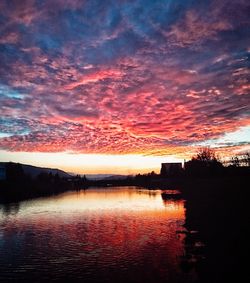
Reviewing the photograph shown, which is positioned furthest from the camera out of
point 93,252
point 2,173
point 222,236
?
point 2,173

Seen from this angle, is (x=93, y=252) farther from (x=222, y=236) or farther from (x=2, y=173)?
(x=2, y=173)

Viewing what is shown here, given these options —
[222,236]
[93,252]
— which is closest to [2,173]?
[93,252]

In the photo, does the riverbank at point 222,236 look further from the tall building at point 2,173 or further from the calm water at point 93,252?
the tall building at point 2,173

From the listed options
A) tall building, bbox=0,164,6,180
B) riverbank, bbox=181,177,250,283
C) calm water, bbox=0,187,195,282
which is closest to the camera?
riverbank, bbox=181,177,250,283

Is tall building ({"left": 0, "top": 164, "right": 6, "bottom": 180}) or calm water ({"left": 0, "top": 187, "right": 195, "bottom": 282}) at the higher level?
tall building ({"left": 0, "top": 164, "right": 6, "bottom": 180})

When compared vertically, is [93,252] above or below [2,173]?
below

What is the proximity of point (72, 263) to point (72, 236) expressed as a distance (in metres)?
11.5

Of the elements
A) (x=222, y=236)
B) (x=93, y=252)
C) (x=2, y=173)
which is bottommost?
(x=93, y=252)

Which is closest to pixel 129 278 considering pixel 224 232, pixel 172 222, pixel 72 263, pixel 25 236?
pixel 72 263

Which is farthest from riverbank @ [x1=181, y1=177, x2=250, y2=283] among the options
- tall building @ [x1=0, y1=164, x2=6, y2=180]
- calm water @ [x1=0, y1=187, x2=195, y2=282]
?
tall building @ [x1=0, y1=164, x2=6, y2=180]

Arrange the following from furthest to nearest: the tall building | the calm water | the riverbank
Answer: the tall building → the calm water → the riverbank

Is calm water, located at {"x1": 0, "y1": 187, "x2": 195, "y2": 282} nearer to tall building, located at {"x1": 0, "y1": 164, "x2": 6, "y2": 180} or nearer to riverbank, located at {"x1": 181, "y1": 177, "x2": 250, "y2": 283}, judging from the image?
riverbank, located at {"x1": 181, "y1": 177, "x2": 250, "y2": 283}

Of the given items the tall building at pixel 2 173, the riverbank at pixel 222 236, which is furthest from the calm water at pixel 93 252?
the tall building at pixel 2 173

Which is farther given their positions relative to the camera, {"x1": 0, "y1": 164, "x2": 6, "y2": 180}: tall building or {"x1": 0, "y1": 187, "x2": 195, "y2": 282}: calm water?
{"x1": 0, "y1": 164, "x2": 6, "y2": 180}: tall building
